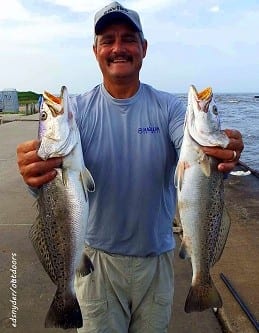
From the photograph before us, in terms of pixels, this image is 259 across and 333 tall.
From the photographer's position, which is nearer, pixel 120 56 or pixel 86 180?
pixel 86 180

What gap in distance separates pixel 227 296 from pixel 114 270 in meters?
1.84

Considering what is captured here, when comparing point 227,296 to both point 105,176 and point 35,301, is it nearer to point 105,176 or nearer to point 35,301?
point 35,301

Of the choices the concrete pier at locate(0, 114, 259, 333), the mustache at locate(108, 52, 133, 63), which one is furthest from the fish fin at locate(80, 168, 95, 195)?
the concrete pier at locate(0, 114, 259, 333)

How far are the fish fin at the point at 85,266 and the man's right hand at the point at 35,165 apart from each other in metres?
0.60

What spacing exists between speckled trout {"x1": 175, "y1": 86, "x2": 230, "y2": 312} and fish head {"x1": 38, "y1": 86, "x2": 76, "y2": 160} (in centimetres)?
72

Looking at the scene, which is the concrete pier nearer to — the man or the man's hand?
the man

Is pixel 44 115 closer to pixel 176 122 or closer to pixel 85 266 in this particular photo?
pixel 176 122

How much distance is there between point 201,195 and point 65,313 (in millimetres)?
1161

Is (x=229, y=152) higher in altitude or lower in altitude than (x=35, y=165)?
higher

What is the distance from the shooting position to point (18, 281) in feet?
16.6

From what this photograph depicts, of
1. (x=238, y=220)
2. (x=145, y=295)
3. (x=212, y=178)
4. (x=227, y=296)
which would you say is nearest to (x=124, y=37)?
(x=212, y=178)

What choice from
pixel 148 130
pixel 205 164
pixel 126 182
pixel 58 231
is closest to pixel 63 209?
pixel 58 231

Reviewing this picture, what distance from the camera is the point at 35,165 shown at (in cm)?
268

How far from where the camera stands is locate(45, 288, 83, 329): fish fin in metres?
2.91
